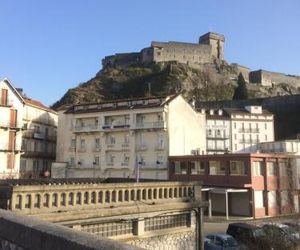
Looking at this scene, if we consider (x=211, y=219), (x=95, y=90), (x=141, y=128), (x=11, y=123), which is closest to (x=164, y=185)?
(x=211, y=219)

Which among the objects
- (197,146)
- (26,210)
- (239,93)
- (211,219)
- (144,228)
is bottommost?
(211,219)

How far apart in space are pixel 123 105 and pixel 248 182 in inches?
Answer: 1008

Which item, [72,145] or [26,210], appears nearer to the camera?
[26,210]

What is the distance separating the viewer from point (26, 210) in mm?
10820

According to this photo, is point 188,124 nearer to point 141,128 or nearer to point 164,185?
point 141,128

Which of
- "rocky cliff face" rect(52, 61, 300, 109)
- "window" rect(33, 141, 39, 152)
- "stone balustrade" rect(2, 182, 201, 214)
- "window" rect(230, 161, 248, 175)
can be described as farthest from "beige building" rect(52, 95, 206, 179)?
"rocky cliff face" rect(52, 61, 300, 109)

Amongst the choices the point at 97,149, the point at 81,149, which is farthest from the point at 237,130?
the point at 81,149

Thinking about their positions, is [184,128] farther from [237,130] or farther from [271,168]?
[237,130]

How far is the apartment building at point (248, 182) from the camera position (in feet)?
141

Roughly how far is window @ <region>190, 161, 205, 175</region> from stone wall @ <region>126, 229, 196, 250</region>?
101 feet

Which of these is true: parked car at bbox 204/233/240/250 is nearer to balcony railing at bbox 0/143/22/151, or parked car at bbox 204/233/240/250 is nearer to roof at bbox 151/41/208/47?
balcony railing at bbox 0/143/22/151

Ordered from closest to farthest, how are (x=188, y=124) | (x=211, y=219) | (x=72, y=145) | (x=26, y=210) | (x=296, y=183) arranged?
1. (x=26, y=210)
2. (x=211, y=219)
3. (x=296, y=183)
4. (x=188, y=124)
5. (x=72, y=145)

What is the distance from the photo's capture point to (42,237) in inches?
191

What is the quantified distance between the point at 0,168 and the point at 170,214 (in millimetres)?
45524
